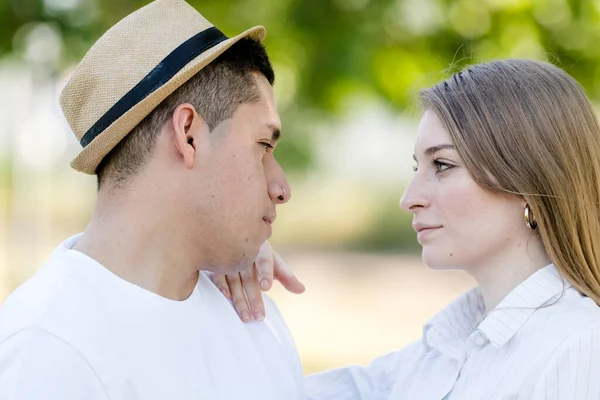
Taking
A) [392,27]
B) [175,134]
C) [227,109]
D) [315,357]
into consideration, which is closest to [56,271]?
[175,134]

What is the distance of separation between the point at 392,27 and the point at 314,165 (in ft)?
5.23

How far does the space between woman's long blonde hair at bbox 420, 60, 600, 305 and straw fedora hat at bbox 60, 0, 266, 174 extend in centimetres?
65

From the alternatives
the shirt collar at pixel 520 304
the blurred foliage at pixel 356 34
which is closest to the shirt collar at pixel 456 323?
the shirt collar at pixel 520 304

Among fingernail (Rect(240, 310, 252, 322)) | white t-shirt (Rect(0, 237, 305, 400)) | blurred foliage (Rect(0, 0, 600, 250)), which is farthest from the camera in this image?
blurred foliage (Rect(0, 0, 600, 250))

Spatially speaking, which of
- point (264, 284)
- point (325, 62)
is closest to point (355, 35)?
point (325, 62)

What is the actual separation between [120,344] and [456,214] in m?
0.91

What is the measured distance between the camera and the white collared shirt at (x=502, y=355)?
6.44 feet

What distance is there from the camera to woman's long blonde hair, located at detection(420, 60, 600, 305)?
220 cm

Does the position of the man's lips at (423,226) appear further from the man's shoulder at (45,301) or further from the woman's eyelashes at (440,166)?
the man's shoulder at (45,301)

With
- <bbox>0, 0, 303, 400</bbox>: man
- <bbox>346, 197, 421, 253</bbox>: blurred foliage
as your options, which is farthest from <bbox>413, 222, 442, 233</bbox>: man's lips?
<bbox>346, 197, 421, 253</bbox>: blurred foliage

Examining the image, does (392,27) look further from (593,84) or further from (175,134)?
(175,134)

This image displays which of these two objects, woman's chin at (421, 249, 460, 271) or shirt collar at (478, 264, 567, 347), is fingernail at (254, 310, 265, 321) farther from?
shirt collar at (478, 264, 567, 347)

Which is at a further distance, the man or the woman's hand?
the woman's hand

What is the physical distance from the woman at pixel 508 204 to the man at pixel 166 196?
0.42 meters
